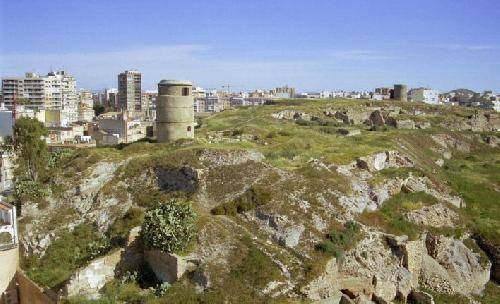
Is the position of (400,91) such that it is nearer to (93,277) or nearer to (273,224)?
(273,224)

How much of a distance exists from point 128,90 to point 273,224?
112 m

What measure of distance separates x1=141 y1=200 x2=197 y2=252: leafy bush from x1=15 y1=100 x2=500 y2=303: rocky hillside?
0.59 metres

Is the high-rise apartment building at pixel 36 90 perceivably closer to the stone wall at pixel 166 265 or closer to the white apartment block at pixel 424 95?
the white apartment block at pixel 424 95

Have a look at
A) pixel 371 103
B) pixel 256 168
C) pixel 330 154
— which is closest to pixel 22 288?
pixel 256 168

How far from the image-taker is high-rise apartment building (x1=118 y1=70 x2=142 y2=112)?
131250mm

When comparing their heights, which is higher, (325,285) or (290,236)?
(290,236)

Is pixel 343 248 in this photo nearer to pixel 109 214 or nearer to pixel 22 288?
pixel 109 214

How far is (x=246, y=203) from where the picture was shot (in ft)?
92.7

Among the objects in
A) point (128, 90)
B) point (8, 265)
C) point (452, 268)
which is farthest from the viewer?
point (128, 90)

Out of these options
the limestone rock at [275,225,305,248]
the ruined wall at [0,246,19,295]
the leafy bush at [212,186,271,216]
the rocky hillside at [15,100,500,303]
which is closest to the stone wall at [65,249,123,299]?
the rocky hillside at [15,100,500,303]

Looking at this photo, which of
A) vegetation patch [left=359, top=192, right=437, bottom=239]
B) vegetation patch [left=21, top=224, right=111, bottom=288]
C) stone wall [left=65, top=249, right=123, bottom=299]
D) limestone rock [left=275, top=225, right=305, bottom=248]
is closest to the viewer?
stone wall [left=65, top=249, right=123, bottom=299]

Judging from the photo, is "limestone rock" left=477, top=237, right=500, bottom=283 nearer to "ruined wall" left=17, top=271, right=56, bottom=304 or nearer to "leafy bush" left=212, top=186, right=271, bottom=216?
"leafy bush" left=212, top=186, right=271, bottom=216

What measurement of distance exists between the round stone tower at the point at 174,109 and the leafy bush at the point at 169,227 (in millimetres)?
13983

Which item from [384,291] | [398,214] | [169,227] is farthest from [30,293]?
[398,214]
